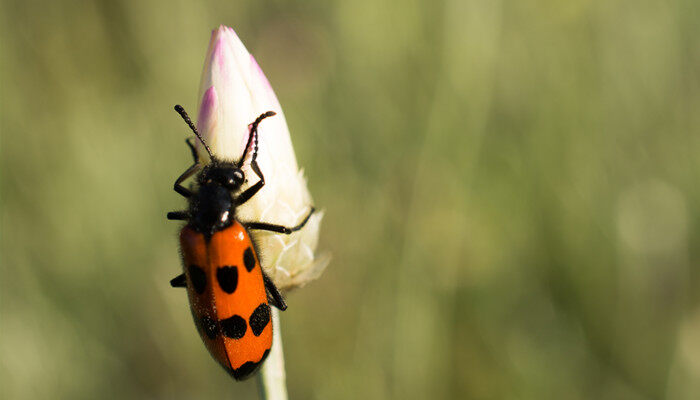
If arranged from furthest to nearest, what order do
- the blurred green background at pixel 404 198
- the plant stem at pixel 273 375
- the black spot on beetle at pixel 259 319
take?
the blurred green background at pixel 404 198 < the black spot on beetle at pixel 259 319 < the plant stem at pixel 273 375

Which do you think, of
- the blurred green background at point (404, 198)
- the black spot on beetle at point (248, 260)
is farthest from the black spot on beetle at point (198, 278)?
the blurred green background at point (404, 198)

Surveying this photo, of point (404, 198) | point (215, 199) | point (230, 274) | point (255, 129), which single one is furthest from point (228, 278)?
point (404, 198)

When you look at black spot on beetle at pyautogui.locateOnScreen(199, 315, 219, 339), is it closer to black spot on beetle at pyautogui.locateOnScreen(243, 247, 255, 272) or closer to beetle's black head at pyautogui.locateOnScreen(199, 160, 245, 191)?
black spot on beetle at pyautogui.locateOnScreen(243, 247, 255, 272)

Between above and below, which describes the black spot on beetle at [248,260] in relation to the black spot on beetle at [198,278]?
above

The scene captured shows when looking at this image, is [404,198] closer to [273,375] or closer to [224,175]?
[224,175]

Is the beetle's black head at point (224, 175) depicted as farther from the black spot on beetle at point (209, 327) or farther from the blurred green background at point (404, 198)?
the blurred green background at point (404, 198)

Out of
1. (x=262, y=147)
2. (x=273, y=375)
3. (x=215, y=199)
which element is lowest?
(x=273, y=375)

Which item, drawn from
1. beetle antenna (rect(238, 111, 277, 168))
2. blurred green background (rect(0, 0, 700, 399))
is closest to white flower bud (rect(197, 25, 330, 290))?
beetle antenna (rect(238, 111, 277, 168))

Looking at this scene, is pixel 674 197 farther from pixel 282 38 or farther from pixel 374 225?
pixel 282 38
